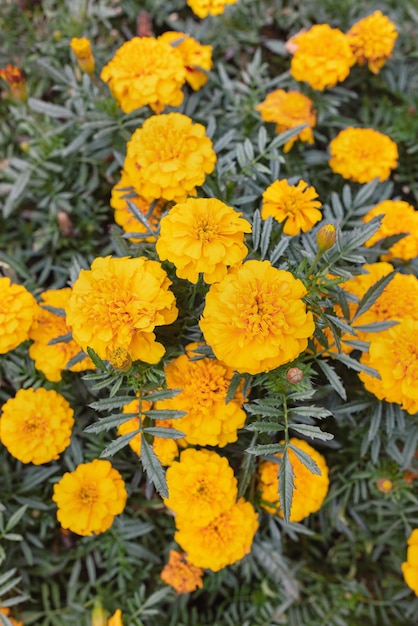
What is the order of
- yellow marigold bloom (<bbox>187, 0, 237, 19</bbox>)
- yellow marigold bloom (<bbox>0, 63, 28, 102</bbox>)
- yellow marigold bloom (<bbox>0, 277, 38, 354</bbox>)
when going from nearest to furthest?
yellow marigold bloom (<bbox>0, 277, 38, 354</bbox>) → yellow marigold bloom (<bbox>0, 63, 28, 102</bbox>) → yellow marigold bloom (<bbox>187, 0, 237, 19</bbox>)

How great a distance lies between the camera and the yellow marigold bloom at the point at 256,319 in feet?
3.23

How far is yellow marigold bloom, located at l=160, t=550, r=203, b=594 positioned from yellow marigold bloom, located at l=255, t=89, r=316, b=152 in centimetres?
119

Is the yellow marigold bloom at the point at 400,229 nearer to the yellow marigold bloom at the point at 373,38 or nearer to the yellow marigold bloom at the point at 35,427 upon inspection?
the yellow marigold bloom at the point at 373,38

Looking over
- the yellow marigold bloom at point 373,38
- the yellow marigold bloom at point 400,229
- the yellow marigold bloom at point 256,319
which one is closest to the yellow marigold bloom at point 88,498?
the yellow marigold bloom at point 256,319

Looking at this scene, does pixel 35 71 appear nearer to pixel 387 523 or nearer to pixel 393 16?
pixel 393 16

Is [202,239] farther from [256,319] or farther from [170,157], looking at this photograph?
[170,157]

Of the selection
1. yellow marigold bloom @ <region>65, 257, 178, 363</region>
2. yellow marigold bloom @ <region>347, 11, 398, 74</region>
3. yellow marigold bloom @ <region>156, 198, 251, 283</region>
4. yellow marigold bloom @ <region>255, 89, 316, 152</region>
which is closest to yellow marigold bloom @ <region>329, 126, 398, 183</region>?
yellow marigold bloom @ <region>255, 89, 316, 152</region>

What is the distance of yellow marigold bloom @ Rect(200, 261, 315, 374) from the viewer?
984mm

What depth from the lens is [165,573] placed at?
55.6 inches

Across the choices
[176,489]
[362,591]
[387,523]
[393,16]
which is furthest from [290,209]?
[393,16]

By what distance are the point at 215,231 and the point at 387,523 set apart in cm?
105

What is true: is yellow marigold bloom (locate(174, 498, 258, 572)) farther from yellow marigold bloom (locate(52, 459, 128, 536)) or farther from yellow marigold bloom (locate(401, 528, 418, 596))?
yellow marigold bloom (locate(401, 528, 418, 596))

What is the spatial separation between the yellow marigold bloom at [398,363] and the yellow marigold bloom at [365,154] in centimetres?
56

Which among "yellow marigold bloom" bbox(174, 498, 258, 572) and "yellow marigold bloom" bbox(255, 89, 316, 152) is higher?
"yellow marigold bloom" bbox(255, 89, 316, 152)
